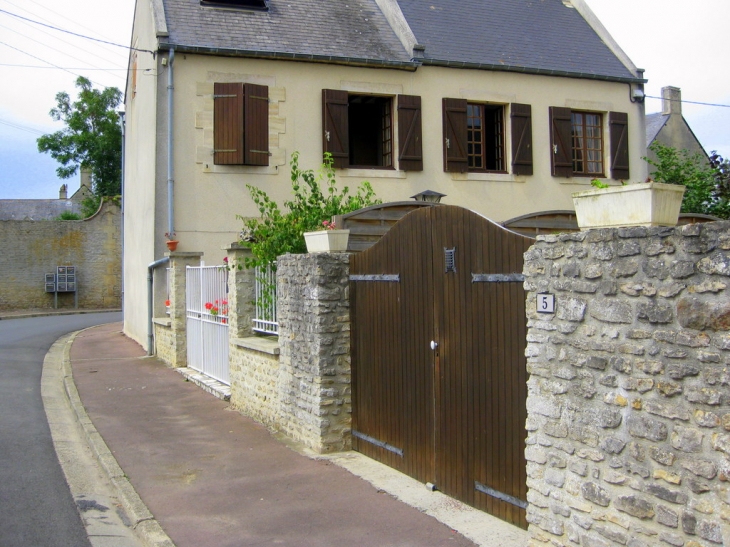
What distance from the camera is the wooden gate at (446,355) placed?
506 cm

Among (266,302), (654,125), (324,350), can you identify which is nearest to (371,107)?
(266,302)

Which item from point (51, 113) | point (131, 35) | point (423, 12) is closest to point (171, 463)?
point (423, 12)

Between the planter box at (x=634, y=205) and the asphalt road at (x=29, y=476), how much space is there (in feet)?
14.0

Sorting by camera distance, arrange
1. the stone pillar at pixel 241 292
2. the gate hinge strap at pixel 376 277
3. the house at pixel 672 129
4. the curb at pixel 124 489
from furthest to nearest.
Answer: the house at pixel 672 129 → the stone pillar at pixel 241 292 → the gate hinge strap at pixel 376 277 → the curb at pixel 124 489

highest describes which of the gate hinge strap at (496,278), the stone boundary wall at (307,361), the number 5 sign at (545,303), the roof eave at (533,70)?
the roof eave at (533,70)

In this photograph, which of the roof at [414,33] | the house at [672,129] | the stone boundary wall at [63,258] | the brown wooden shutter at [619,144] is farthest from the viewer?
the stone boundary wall at [63,258]

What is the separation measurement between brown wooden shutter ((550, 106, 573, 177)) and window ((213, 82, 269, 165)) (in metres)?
6.81

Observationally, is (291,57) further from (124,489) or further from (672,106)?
(672,106)

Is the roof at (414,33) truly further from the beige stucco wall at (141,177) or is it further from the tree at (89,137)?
the tree at (89,137)

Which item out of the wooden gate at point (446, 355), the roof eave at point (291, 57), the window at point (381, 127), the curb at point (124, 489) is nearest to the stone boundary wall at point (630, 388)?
the wooden gate at point (446, 355)

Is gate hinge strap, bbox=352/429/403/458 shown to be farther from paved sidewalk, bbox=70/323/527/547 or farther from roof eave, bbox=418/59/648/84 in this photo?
roof eave, bbox=418/59/648/84

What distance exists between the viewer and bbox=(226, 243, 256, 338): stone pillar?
33.0 ft

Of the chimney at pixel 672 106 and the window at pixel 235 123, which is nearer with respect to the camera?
the window at pixel 235 123

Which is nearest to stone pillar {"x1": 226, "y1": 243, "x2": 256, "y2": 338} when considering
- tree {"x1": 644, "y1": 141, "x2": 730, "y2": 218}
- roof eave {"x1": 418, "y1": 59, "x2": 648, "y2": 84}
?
tree {"x1": 644, "y1": 141, "x2": 730, "y2": 218}
